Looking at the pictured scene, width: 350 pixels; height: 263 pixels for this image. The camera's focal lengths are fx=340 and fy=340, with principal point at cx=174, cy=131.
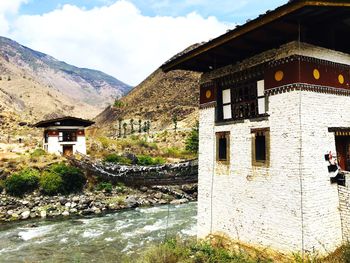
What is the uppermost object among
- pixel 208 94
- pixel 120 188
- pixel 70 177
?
pixel 208 94

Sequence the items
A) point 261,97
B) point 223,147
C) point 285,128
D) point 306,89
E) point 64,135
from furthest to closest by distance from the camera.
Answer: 1. point 64,135
2. point 223,147
3. point 261,97
4. point 285,128
5. point 306,89

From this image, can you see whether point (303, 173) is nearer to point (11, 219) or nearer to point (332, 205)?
point (332, 205)

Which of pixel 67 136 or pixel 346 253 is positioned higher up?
pixel 67 136

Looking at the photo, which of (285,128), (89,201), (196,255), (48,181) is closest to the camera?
(285,128)

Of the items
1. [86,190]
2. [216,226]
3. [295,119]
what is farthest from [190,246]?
[86,190]

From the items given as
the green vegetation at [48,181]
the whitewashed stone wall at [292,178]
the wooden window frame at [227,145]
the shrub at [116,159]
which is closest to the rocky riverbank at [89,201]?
the green vegetation at [48,181]

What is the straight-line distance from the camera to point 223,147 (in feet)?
39.0

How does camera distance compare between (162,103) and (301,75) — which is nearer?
(301,75)

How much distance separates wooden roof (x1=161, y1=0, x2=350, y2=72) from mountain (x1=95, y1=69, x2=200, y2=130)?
6951 centimetres

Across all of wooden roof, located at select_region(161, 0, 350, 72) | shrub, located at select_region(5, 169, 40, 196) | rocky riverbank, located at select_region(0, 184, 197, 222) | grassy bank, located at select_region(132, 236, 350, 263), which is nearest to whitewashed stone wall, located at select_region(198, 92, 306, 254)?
grassy bank, located at select_region(132, 236, 350, 263)

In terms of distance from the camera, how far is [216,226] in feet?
38.9

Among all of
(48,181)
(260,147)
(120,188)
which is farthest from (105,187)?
(260,147)

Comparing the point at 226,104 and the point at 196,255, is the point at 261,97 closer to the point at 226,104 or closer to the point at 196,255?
the point at 226,104

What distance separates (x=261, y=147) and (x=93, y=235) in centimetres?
1300
